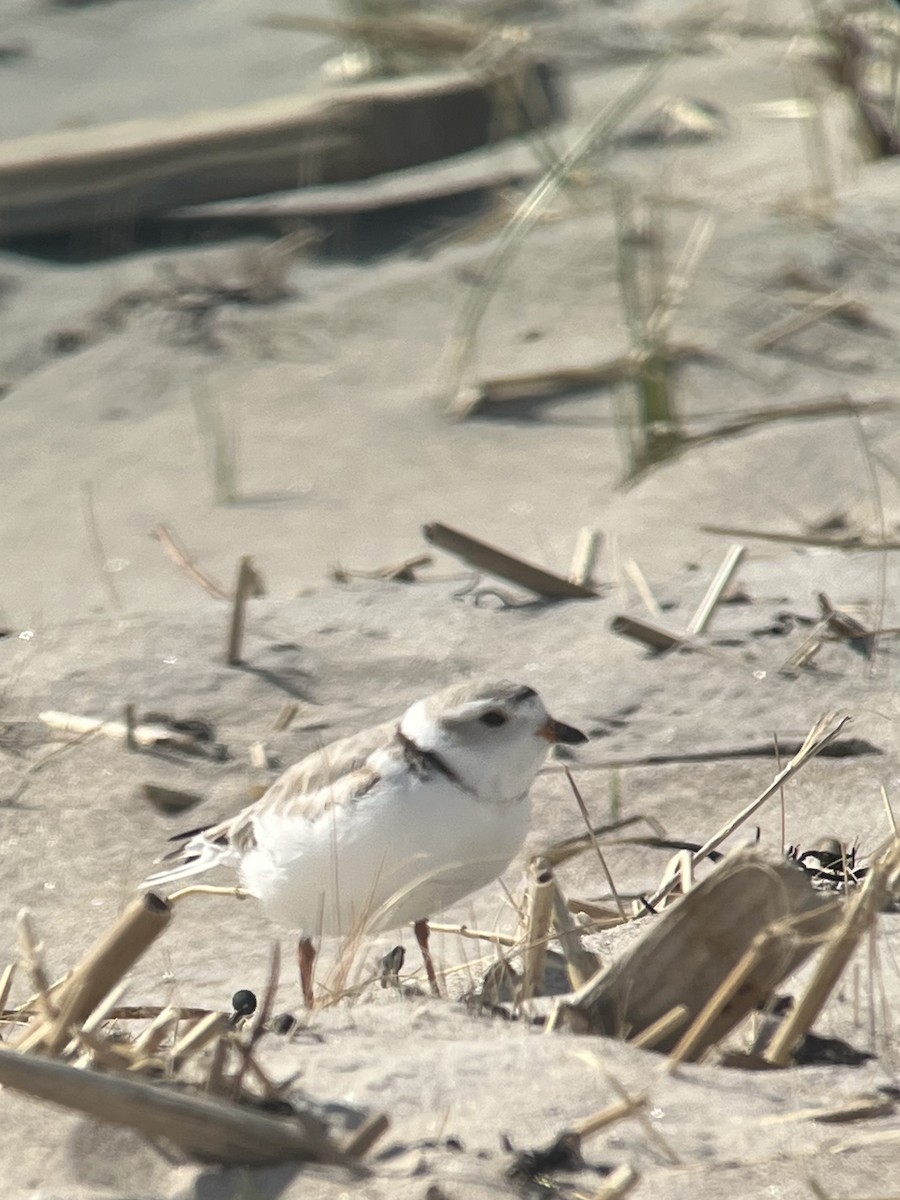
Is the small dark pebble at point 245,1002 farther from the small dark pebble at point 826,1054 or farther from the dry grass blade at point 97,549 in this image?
the dry grass blade at point 97,549

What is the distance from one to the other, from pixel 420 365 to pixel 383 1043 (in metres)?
4.71

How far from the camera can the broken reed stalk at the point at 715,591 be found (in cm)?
412

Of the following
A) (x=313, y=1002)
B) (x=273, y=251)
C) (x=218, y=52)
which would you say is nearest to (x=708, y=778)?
(x=313, y=1002)

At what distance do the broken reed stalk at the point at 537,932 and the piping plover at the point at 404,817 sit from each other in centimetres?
22

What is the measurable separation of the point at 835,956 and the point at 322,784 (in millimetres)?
1116

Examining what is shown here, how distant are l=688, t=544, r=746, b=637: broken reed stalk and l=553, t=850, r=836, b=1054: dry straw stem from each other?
186 cm

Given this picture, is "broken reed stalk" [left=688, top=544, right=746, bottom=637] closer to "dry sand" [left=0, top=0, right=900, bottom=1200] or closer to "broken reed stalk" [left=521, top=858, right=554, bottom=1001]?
"dry sand" [left=0, top=0, right=900, bottom=1200]

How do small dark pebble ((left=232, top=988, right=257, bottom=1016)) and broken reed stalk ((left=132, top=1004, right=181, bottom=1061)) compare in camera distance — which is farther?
small dark pebble ((left=232, top=988, right=257, bottom=1016))

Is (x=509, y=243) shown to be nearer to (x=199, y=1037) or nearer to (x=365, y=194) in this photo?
(x=365, y=194)

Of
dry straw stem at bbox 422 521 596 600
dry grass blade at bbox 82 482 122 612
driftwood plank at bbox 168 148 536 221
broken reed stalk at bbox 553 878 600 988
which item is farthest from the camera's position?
driftwood plank at bbox 168 148 536 221

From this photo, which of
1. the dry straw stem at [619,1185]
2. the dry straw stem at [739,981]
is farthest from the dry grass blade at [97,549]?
the dry straw stem at [619,1185]

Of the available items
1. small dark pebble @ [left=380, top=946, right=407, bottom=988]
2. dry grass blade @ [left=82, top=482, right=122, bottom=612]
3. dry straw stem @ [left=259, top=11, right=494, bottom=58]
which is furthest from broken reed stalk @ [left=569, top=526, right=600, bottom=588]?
dry straw stem @ [left=259, top=11, right=494, bottom=58]

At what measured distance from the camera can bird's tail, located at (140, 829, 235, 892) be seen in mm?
3207

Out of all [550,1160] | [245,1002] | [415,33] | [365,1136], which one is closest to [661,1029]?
[550,1160]
